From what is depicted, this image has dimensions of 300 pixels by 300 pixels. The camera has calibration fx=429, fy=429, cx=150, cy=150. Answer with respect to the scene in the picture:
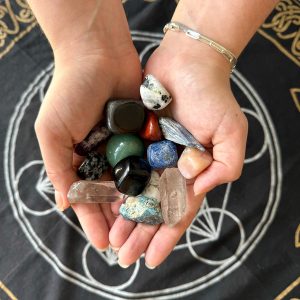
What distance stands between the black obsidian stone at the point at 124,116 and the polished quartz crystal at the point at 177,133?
4cm

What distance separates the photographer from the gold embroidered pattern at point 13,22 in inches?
38.9

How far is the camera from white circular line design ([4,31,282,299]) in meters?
0.83

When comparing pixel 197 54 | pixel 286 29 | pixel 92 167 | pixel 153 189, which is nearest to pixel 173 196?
pixel 153 189

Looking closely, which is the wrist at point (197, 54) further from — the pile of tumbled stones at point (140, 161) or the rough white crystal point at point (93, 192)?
the rough white crystal point at point (93, 192)

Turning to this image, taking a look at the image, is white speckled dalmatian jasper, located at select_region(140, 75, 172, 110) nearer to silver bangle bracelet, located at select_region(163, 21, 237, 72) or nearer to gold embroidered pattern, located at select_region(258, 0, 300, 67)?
silver bangle bracelet, located at select_region(163, 21, 237, 72)

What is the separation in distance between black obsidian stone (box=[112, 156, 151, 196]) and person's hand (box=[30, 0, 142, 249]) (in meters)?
0.07

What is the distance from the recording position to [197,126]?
665 millimetres

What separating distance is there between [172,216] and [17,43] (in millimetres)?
585

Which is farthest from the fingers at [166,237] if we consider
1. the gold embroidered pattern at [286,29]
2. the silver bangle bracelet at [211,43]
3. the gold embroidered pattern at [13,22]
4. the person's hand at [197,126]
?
the gold embroidered pattern at [13,22]

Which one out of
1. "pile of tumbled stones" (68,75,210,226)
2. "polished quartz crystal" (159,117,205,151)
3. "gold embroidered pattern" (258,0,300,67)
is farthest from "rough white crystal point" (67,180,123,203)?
"gold embroidered pattern" (258,0,300,67)

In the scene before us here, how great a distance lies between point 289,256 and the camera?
0.84 meters

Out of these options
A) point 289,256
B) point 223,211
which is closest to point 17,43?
point 223,211

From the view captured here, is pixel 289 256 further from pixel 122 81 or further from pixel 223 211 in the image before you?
pixel 122 81

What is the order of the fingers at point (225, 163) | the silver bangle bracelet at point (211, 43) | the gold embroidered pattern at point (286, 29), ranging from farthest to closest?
the gold embroidered pattern at point (286, 29), the silver bangle bracelet at point (211, 43), the fingers at point (225, 163)
